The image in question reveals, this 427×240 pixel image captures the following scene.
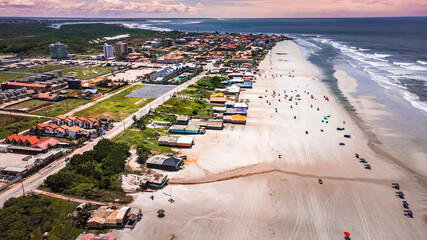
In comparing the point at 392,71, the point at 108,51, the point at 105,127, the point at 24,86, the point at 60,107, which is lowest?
the point at 60,107

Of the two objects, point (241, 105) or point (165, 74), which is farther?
point (165, 74)

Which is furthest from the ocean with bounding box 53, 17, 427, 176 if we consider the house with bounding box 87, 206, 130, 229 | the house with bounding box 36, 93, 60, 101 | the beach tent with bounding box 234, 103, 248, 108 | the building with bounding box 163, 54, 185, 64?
the house with bounding box 36, 93, 60, 101

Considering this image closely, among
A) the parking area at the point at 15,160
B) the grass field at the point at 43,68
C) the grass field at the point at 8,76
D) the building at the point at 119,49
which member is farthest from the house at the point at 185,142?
the building at the point at 119,49

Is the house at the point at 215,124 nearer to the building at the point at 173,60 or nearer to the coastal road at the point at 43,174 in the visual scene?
the coastal road at the point at 43,174

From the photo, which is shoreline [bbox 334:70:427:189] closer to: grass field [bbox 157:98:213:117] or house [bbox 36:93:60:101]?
grass field [bbox 157:98:213:117]

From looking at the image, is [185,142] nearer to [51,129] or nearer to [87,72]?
[51,129]

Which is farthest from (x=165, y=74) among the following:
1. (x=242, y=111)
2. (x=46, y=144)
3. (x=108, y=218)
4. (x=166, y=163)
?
(x=108, y=218)
